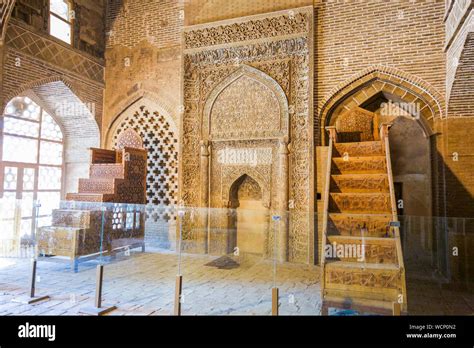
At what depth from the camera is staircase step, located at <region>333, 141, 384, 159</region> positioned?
5.27 metres

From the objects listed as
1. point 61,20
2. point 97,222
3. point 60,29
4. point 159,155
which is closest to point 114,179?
point 97,222

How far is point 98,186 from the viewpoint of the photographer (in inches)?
266

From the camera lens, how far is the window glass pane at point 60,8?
7.49 m

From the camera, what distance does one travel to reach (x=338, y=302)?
128 inches

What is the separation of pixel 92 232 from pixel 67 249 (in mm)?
479

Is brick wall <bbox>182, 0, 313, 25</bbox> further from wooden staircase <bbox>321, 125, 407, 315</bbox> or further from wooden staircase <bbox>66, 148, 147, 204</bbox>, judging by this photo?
wooden staircase <bbox>66, 148, 147, 204</bbox>

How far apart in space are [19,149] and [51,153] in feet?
2.96

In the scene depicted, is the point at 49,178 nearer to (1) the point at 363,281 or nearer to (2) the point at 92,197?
(2) the point at 92,197

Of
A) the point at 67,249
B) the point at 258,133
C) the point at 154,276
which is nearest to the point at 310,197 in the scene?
the point at 258,133

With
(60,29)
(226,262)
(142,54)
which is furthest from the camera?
(142,54)

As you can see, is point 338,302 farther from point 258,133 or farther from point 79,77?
point 79,77

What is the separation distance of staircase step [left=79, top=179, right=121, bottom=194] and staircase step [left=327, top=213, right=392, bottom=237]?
4.58 m

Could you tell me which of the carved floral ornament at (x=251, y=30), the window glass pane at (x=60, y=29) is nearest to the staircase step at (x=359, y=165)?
the carved floral ornament at (x=251, y=30)

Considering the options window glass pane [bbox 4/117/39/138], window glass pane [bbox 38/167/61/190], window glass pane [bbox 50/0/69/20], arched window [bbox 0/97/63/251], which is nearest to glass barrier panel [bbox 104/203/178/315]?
arched window [bbox 0/97/63/251]
